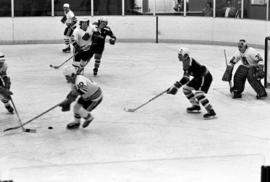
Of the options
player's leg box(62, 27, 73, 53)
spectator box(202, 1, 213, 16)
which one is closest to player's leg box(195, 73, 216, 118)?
player's leg box(62, 27, 73, 53)

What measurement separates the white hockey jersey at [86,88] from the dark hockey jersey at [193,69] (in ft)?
4.68

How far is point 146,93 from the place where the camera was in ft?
35.3

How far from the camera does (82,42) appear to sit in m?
11.7

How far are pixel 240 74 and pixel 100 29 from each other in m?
3.21

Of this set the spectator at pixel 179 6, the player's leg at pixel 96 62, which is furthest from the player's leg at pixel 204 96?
the spectator at pixel 179 6

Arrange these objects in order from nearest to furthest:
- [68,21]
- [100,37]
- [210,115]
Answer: [210,115] < [100,37] < [68,21]

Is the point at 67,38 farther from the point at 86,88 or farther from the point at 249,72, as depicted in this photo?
the point at 86,88

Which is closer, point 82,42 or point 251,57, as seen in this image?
point 251,57

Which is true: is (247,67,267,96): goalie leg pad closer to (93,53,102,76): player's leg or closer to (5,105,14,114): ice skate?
(93,53,102,76): player's leg

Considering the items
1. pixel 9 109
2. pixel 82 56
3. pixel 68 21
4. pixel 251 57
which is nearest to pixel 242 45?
pixel 251 57

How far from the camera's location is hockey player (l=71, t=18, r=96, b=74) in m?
11.7

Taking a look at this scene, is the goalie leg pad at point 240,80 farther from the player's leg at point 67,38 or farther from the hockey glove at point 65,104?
the player's leg at point 67,38

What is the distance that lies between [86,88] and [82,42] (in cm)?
407

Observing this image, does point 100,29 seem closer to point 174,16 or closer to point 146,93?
point 146,93
